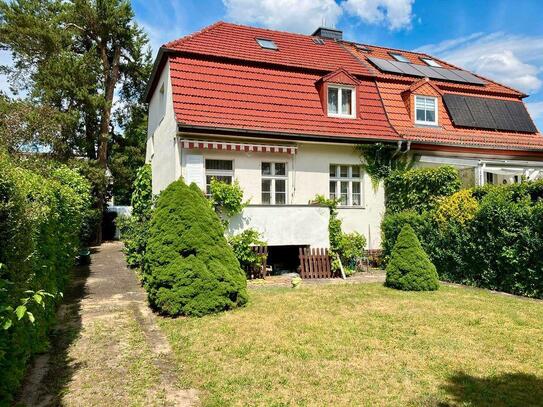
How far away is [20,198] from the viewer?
197 inches

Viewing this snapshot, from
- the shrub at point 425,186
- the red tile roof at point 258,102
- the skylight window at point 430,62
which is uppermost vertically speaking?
the skylight window at point 430,62

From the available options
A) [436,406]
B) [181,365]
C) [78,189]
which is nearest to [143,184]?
[78,189]

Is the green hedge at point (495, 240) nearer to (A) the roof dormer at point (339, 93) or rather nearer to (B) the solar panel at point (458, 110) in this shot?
(A) the roof dormer at point (339, 93)

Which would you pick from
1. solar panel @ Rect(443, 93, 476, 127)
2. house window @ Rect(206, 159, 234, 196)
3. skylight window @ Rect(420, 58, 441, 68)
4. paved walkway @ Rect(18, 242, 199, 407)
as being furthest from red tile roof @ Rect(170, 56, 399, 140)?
skylight window @ Rect(420, 58, 441, 68)

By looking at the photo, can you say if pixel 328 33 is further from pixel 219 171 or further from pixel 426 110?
pixel 219 171

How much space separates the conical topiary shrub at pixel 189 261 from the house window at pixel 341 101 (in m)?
9.92

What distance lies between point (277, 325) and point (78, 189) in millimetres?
16059

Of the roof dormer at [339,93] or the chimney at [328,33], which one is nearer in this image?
the roof dormer at [339,93]

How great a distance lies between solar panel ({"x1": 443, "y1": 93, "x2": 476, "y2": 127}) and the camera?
20.4 meters

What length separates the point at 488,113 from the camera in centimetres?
2142

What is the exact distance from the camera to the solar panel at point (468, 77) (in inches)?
884

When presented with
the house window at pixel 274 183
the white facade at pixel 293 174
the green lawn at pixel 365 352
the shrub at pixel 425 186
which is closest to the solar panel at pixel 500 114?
the white facade at pixel 293 174

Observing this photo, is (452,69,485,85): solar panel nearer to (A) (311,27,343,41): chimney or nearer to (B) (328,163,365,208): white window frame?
(A) (311,27,343,41): chimney

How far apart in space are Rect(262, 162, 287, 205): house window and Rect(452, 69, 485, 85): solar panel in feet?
41.4
